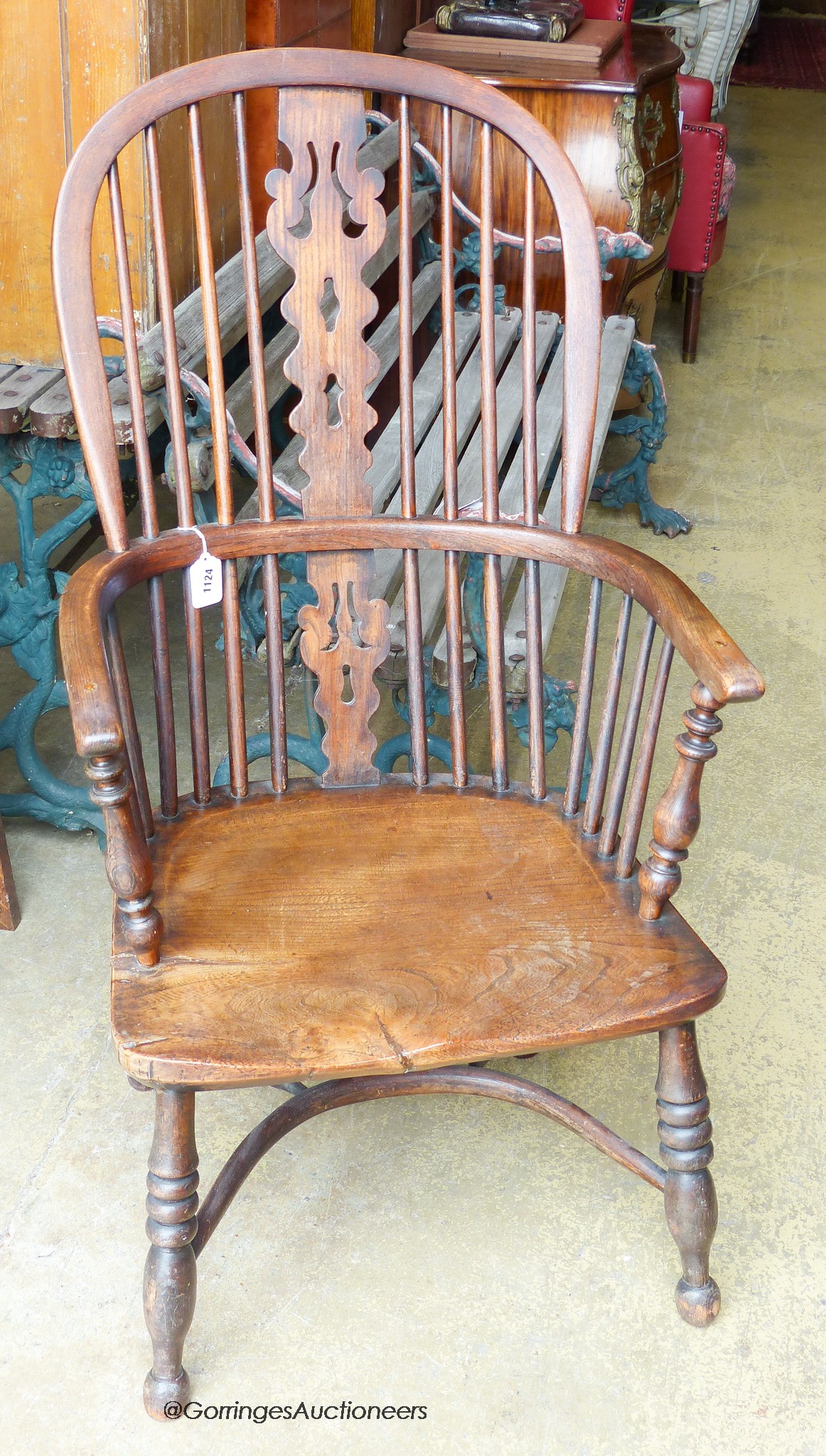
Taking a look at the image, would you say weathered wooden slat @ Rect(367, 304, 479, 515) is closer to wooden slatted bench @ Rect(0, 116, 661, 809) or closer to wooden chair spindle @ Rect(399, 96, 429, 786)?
wooden slatted bench @ Rect(0, 116, 661, 809)

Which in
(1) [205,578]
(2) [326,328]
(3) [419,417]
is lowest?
(3) [419,417]

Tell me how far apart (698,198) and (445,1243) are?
131 inches

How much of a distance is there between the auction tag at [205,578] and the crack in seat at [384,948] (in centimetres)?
23

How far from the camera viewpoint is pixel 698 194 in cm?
381

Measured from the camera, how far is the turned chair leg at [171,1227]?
3.76 ft

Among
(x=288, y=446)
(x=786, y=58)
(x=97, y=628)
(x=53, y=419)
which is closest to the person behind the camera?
(x=97, y=628)

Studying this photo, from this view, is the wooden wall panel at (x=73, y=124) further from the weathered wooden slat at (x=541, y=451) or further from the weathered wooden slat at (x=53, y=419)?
the weathered wooden slat at (x=541, y=451)

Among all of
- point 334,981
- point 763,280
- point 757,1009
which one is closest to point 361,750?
point 334,981

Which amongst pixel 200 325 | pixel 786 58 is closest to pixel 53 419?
pixel 200 325

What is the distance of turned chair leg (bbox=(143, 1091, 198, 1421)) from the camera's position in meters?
1.15

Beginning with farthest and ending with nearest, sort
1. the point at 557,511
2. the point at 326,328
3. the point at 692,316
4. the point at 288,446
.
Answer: the point at 692,316, the point at 557,511, the point at 288,446, the point at 326,328

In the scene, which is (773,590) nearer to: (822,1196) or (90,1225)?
(822,1196)

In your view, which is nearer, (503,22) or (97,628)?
(97,628)

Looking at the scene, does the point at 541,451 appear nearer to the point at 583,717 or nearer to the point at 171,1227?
the point at 583,717
